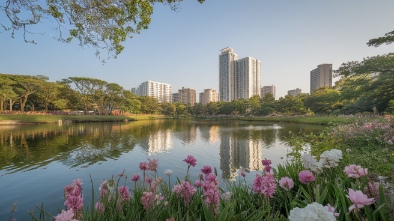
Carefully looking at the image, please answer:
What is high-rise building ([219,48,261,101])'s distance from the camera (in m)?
103

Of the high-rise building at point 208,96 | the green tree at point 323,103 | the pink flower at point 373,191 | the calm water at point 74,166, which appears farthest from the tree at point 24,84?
the high-rise building at point 208,96

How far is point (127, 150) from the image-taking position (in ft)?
42.6

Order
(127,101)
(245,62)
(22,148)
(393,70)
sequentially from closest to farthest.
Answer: (393,70), (22,148), (127,101), (245,62)

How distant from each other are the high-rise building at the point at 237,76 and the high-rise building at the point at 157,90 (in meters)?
60.5

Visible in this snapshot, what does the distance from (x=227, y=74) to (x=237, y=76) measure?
593 centimetres

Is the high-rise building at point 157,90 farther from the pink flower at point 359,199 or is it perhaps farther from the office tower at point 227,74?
the pink flower at point 359,199

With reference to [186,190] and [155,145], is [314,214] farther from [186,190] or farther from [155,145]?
[155,145]

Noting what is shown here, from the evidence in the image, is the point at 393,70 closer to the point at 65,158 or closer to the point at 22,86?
the point at 65,158

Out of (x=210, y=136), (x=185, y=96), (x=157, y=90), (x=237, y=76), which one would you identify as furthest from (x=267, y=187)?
(x=157, y=90)

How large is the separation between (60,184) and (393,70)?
16.8 metres

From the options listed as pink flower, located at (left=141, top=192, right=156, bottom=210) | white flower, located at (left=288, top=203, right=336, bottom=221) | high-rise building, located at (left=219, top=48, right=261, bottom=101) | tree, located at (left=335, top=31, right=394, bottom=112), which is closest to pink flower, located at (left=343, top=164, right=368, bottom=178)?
white flower, located at (left=288, top=203, right=336, bottom=221)

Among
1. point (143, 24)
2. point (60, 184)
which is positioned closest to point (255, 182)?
point (143, 24)

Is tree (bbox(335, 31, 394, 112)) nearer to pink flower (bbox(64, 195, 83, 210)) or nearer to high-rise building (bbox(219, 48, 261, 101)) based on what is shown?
pink flower (bbox(64, 195, 83, 210))

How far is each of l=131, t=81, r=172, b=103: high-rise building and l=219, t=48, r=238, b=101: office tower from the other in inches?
2316
